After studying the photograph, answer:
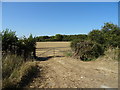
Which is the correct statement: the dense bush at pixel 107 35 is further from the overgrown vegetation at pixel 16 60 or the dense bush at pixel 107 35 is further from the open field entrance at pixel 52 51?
the overgrown vegetation at pixel 16 60

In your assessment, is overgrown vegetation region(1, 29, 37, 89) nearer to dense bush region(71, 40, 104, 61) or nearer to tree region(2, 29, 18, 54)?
tree region(2, 29, 18, 54)

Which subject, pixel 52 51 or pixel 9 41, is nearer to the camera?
pixel 9 41

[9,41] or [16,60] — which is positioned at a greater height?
[9,41]

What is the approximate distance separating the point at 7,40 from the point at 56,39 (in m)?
38.1

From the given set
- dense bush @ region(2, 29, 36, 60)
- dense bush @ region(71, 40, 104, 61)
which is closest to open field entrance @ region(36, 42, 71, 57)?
dense bush @ region(71, 40, 104, 61)

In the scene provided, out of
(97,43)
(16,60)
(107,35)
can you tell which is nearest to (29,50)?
(16,60)

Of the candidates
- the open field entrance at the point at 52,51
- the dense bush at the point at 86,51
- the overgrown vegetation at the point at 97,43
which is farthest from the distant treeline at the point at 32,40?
the open field entrance at the point at 52,51

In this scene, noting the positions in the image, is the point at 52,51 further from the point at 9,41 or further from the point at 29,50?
the point at 9,41

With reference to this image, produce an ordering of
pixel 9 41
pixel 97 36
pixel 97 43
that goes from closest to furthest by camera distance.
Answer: pixel 9 41 < pixel 97 43 < pixel 97 36

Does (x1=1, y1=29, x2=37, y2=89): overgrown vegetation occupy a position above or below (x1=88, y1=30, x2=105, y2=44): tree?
below

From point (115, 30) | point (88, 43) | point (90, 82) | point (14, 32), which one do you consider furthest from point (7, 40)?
point (115, 30)

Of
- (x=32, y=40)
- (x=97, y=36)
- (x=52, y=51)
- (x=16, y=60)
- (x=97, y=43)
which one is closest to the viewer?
(x=16, y=60)

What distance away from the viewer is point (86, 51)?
6699 millimetres

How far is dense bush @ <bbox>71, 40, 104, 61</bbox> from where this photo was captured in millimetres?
6680
